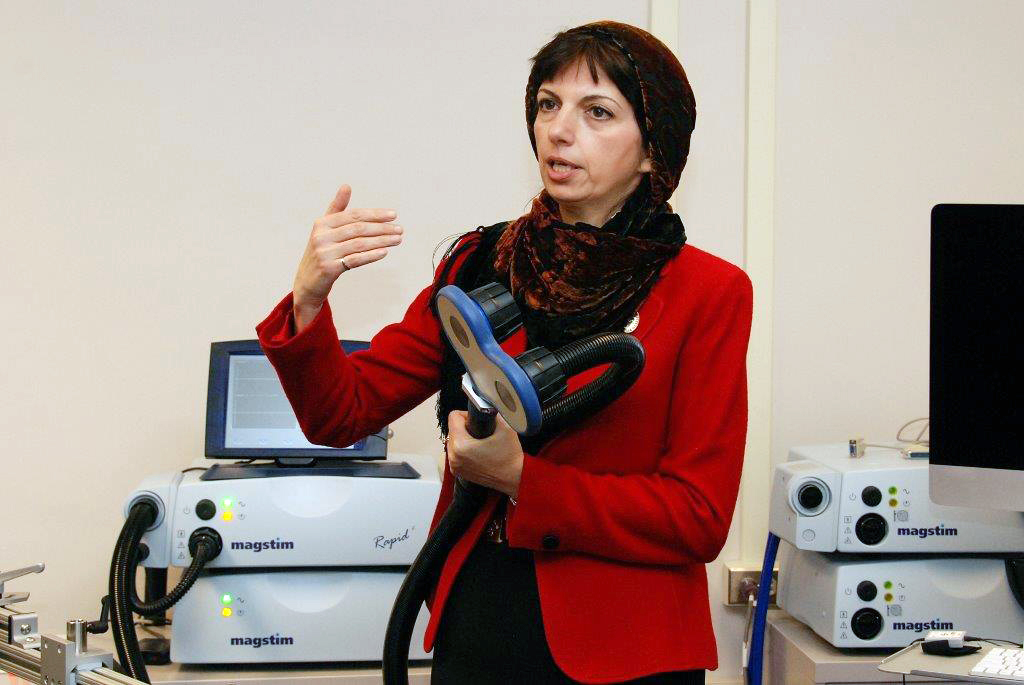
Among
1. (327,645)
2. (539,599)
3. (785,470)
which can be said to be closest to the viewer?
(539,599)

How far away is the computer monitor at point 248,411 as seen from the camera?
6.47 ft

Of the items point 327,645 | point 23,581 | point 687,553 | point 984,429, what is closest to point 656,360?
point 687,553

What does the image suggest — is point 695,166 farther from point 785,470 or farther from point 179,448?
point 179,448

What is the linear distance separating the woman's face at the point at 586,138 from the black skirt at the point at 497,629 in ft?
1.30

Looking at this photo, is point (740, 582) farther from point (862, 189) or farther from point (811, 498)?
point (862, 189)

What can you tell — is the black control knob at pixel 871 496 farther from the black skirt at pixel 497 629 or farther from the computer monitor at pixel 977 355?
the black skirt at pixel 497 629

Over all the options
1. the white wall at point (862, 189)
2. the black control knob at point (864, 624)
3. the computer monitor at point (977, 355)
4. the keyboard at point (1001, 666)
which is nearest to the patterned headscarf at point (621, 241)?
the computer monitor at point (977, 355)

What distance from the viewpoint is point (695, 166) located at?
243 cm

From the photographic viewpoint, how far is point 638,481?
1.17 m

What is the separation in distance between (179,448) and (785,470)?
116 centimetres

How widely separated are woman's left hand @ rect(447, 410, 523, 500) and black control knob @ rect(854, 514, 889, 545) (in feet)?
3.17

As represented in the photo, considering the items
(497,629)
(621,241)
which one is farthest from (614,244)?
(497,629)

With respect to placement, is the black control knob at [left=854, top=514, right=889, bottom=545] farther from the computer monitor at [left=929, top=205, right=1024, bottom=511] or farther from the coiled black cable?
the coiled black cable

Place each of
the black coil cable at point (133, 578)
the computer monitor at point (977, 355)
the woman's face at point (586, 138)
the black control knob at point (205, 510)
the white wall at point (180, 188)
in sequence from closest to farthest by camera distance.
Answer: the woman's face at point (586, 138) → the computer monitor at point (977, 355) → the black coil cable at point (133, 578) → the black control knob at point (205, 510) → the white wall at point (180, 188)
